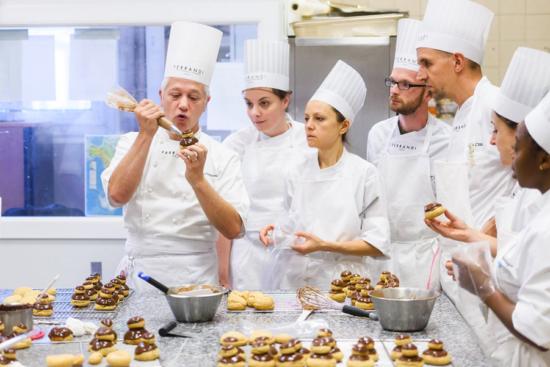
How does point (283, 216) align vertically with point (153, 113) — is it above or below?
below

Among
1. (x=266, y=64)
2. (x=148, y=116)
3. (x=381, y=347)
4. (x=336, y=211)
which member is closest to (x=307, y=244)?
(x=336, y=211)

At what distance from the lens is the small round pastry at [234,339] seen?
6.46ft

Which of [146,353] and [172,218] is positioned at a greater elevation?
[172,218]

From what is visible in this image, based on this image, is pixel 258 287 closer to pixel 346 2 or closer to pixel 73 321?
pixel 73 321

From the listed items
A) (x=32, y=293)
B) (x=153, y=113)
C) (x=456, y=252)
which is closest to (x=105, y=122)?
(x=153, y=113)

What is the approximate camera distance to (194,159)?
108 inches

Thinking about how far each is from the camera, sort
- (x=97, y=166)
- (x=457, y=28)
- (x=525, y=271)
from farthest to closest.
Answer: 1. (x=97, y=166)
2. (x=457, y=28)
3. (x=525, y=271)

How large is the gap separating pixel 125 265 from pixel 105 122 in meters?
1.90

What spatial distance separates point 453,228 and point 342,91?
3.19 feet

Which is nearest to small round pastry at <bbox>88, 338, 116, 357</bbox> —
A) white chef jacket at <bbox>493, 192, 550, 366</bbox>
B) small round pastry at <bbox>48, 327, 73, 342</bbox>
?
small round pastry at <bbox>48, 327, 73, 342</bbox>

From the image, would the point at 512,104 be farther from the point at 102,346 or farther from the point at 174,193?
the point at 102,346

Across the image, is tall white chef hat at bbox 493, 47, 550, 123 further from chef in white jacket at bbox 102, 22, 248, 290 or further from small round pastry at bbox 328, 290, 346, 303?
chef in white jacket at bbox 102, 22, 248, 290

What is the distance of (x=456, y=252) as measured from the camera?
7.17ft

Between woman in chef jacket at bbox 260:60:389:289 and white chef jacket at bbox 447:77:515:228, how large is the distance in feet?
1.25
